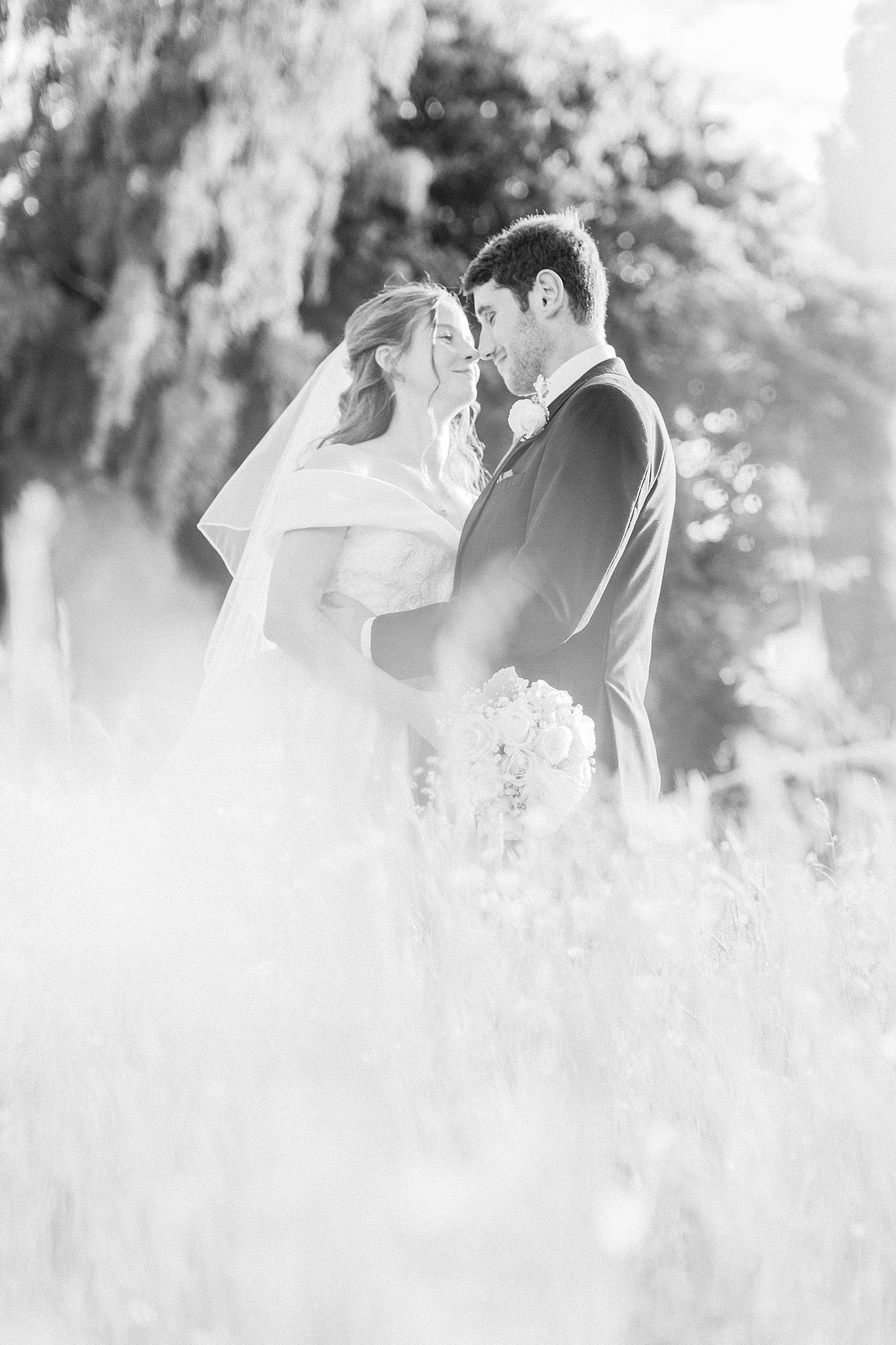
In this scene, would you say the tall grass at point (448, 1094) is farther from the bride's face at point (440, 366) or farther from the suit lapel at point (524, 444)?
the bride's face at point (440, 366)

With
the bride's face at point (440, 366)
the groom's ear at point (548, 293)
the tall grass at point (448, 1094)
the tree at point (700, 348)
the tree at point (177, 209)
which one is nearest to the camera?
the tall grass at point (448, 1094)

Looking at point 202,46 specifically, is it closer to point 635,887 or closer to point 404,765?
point 404,765

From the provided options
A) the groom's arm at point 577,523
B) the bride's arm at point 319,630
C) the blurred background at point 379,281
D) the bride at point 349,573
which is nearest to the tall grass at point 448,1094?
the groom's arm at point 577,523

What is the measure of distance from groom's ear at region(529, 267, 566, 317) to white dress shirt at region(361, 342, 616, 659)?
0.38 feet

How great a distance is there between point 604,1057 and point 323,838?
36.7 inches

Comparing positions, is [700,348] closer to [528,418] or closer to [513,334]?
[513,334]

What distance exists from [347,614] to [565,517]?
75cm

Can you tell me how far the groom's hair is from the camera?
268 centimetres

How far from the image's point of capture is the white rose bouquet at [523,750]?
2.30 metres

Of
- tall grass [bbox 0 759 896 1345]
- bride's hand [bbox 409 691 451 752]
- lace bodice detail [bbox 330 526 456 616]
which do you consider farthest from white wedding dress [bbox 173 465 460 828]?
tall grass [bbox 0 759 896 1345]

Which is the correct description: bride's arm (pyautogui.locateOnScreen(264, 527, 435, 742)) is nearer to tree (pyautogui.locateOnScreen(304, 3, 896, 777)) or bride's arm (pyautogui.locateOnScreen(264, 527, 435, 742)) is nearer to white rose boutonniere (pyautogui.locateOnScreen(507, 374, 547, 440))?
white rose boutonniere (pyautogui.locateOnScreen(507, 374, 547, 440))

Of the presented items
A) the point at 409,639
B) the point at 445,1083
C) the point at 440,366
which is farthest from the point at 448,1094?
the point at 440,366

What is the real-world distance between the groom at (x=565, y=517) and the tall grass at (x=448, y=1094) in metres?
0.44

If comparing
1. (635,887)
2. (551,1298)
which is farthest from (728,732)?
(551,1298)
